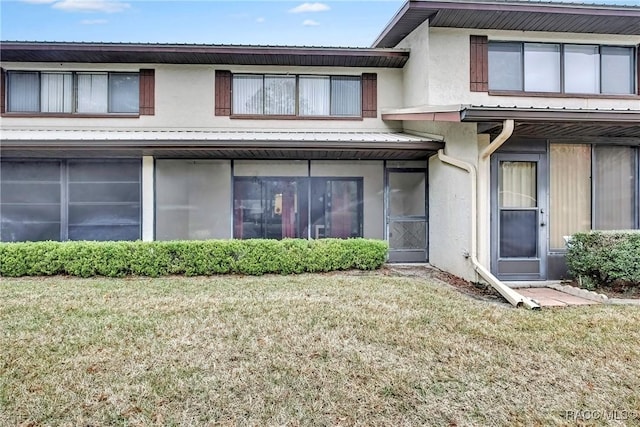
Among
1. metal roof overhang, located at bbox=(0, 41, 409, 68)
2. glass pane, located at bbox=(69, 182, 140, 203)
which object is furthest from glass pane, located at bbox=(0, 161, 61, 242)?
metal roof overhang, located at bbox=(0, 41, 409, 68)

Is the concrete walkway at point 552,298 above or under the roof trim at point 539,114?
under

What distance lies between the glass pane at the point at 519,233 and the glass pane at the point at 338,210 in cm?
366

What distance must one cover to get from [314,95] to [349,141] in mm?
2799

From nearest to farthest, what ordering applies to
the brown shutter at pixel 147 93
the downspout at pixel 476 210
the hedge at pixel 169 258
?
1. the downspout at pixel 476 210
2. the hedge at pixel 169 258
3. the brown shutter at pixel 147 93


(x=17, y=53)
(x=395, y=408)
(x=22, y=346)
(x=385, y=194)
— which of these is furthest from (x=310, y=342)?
(x=17, y=53)

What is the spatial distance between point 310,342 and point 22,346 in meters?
3.25

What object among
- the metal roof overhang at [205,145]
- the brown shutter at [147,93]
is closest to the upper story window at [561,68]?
the metal roof overhang at [205,145]

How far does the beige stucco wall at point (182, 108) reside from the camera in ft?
35.3

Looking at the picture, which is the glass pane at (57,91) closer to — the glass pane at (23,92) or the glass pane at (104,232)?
the glass pane at (23,92)

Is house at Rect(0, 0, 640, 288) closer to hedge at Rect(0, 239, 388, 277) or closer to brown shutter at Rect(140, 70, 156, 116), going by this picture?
brown shutter at Rect(140, 70, 156, 116)

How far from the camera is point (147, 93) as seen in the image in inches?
428

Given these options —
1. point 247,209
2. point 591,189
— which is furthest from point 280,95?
point 591,189

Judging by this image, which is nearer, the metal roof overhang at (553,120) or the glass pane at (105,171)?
the metal roof overhang at (553,120)

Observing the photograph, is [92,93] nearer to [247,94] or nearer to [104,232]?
[104,232]
